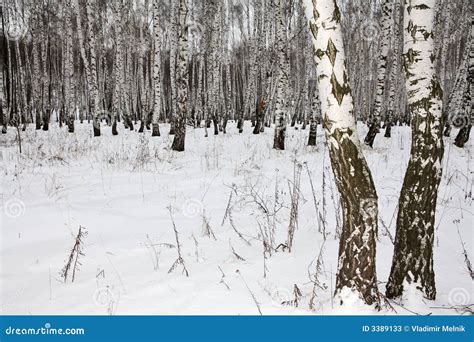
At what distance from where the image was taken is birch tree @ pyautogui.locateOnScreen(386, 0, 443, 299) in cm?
220

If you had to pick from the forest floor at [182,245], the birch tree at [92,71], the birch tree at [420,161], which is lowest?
the forest floor at [182,245]

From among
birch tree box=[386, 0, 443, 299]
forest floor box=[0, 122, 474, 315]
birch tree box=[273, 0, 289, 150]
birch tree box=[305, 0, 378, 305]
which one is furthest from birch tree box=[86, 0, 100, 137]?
birch tree box=[386, 0, 443, 299]

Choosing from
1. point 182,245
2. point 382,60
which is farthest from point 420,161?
point 382,60

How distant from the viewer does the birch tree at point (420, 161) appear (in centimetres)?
220

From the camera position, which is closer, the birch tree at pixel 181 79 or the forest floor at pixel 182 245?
the forest floor at pixel 182 245

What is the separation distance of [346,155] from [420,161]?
553mm

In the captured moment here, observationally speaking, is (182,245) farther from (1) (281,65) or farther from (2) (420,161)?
(1) (281,65)

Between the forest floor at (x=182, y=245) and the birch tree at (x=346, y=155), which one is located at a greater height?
the birch tree at (x=346, y=155)

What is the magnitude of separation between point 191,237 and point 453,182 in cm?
508

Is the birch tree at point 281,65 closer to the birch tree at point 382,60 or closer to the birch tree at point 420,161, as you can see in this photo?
the birch tree at point 382,60

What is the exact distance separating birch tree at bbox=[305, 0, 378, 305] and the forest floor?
0.24 metres

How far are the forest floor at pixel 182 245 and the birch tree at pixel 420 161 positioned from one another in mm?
196

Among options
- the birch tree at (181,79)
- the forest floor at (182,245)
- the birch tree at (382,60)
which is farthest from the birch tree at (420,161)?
the birch tree at (382,60)

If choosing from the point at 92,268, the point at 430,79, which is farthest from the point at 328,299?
the point at 92,268
